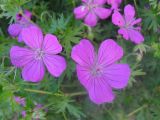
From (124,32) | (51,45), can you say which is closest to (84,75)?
(51,45)

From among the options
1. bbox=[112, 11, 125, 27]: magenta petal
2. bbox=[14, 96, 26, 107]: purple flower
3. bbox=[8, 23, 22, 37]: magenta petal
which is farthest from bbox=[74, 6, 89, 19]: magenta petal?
bbox=[14, 96, 26, 107]: purple flower

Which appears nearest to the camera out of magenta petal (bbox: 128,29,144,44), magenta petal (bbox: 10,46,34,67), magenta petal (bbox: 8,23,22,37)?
magenta petal (bbox: 10,46,34,67)

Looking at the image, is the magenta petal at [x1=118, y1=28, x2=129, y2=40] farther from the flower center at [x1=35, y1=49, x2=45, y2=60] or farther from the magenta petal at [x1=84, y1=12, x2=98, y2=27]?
the flower center at [x1=35, y1=49, x2=45, y2=60]

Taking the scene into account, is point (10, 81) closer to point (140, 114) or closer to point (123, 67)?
point (123, 67)

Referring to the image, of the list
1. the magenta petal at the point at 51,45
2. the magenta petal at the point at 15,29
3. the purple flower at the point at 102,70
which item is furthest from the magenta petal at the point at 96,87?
the magenta petal at the point at 15,29

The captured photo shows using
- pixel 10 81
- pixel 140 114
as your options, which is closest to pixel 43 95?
pixel 10 81
